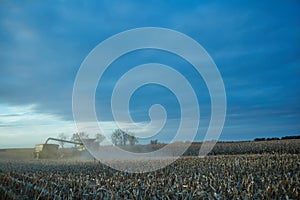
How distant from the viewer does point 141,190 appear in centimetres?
836

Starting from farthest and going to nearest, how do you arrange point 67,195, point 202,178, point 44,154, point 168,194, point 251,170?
point 44,154 < point 251,170 < point 202,178 < point 67,195 < point 168,194

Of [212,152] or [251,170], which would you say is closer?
[251,170]

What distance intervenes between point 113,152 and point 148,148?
4.54 metres

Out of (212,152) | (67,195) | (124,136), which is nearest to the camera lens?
(67,195)

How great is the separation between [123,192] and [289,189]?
430 centimetres

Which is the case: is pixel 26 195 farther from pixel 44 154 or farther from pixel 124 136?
pixel 124 136

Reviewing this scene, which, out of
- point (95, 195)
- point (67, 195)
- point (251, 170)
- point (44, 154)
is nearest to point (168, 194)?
point (95, 195)

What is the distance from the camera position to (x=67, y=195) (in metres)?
8.19

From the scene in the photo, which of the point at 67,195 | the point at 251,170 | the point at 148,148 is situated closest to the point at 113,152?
the point at 148,148

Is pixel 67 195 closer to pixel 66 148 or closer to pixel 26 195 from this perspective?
pixel 26 195

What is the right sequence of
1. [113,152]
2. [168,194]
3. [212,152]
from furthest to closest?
1. [113,152]
2. [212,152]
3. [168,194]

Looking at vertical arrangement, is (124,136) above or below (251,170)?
above

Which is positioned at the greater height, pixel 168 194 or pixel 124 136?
pixel 124 136

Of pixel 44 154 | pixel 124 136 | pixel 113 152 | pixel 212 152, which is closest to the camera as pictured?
pixel 212 152
